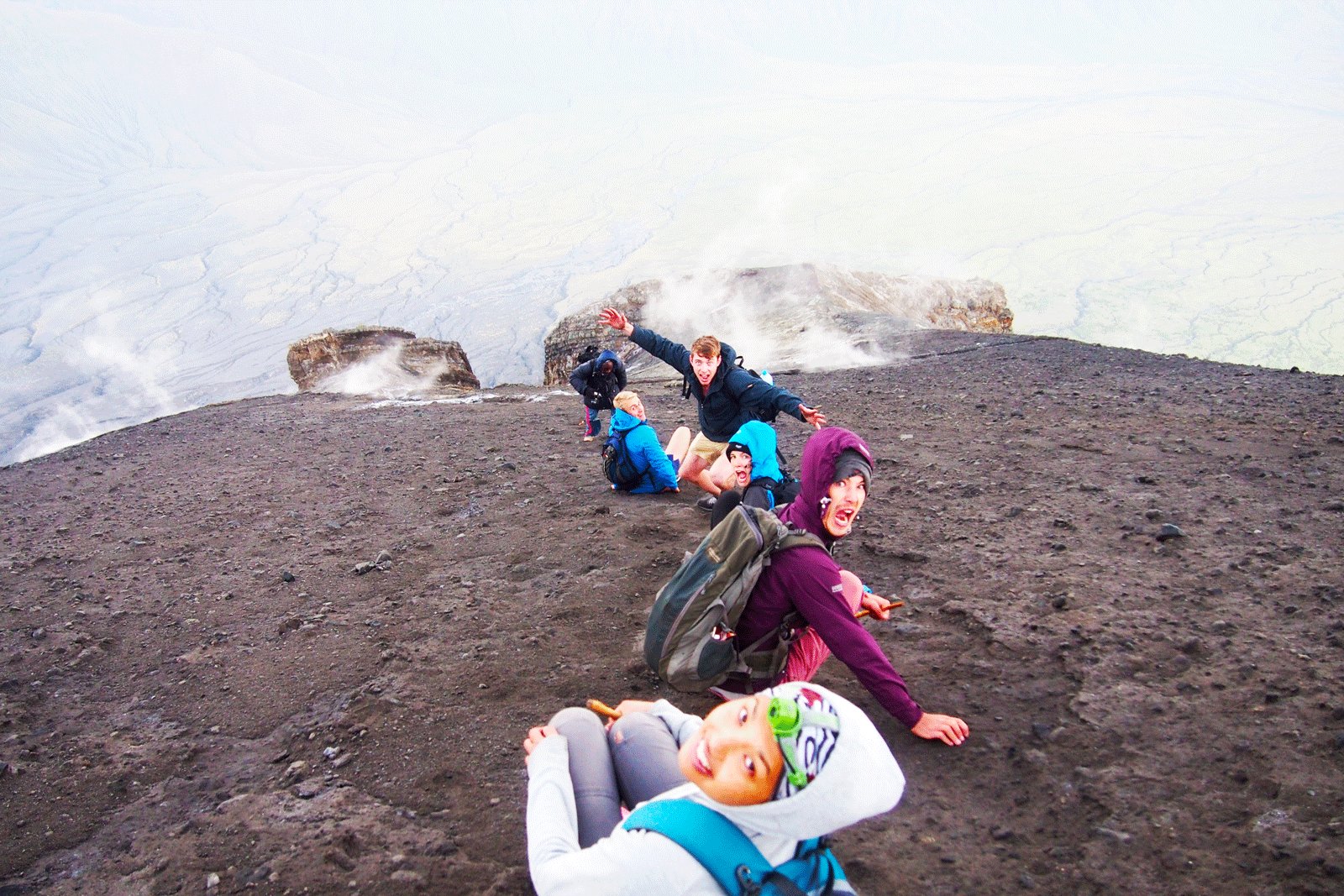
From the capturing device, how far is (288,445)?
11.8 meters

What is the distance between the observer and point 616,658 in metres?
4.87

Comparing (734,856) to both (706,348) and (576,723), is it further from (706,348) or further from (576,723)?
(706,348)

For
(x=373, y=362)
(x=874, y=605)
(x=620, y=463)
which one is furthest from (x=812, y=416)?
(x=373, y=362)

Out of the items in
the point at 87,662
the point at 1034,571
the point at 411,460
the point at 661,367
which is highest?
the point at 1034,571

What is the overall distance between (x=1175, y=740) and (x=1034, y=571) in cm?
184

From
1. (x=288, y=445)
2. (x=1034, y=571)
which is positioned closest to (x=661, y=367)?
(x=288, y=445)

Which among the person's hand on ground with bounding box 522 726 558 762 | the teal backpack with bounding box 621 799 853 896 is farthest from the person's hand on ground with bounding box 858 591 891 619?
the teal backpack with bounding box 621 799 853 896

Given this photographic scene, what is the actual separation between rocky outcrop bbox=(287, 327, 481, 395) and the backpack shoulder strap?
18885 millimetres

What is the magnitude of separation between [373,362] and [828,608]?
20257 millimetres

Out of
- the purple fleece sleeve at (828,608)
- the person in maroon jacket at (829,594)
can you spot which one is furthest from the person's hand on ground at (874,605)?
the purple fleece sleeve at (828,608)

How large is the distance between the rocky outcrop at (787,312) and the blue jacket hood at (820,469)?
12.4 metres

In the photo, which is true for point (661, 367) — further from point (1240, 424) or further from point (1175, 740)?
point (1175, 740)

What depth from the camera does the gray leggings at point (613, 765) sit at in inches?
106

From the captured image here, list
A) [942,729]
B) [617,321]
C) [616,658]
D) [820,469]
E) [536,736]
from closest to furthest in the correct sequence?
[536,736] → [942,729] → [820,469] → [616,658] → [617,321]
